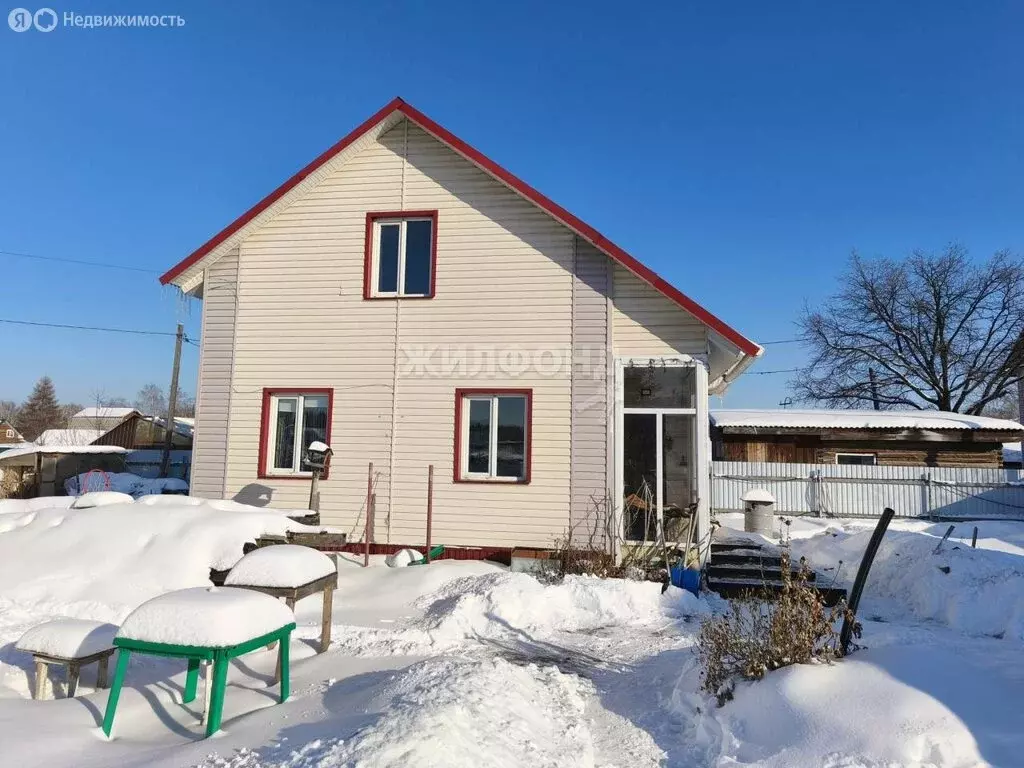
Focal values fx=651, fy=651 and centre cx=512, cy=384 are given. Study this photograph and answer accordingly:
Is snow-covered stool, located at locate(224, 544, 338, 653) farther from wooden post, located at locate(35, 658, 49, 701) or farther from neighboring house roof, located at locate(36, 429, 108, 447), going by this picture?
neighboring house roof, located at locate(36, 429, 108, 447)

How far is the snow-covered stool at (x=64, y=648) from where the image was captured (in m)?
4.79

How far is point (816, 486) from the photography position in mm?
18672

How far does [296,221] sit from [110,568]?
6.24m

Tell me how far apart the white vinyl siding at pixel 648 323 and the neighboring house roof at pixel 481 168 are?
188 millimetres

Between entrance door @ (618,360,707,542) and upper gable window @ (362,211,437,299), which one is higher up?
upper gable window @ (362,211,437,299)

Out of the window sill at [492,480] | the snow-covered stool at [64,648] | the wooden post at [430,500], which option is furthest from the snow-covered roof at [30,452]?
the snow-covered stool at [64,648]

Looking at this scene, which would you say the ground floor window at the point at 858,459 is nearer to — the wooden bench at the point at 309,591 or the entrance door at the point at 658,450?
the entrance door at the point at 658,450

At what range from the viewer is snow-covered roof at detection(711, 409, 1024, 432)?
19.9 m

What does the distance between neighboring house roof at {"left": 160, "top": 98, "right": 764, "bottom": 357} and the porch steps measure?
317 centimetres

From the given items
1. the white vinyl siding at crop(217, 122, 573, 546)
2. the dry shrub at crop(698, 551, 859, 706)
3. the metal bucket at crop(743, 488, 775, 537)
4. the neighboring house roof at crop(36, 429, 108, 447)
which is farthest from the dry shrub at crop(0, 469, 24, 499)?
the neighboring house roof at crop(36, 429, 108, 447)

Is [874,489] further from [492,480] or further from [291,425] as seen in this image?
[291,425]

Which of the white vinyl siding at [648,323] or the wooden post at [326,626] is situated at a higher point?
the white vinyl siding at [648,323]

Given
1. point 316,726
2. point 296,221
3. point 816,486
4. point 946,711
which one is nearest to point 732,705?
point 946,711

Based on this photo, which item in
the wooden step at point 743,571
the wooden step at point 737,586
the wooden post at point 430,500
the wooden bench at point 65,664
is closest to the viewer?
the wooden bench at point 65,664
